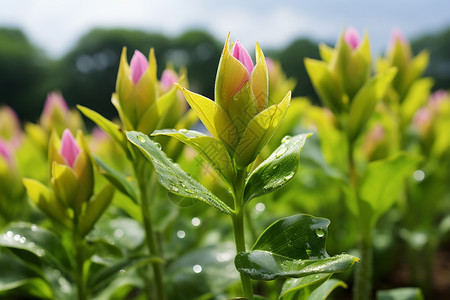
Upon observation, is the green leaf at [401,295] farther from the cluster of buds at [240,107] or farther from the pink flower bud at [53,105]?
the pink flower bud at [53,105]

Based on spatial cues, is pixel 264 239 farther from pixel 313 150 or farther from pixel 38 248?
pixel 313 150

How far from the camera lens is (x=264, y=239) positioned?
61cm

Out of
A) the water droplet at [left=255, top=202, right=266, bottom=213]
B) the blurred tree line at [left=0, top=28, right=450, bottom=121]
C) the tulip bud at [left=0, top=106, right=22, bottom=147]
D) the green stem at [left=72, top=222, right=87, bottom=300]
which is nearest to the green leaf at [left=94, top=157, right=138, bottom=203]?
the green stem at [left=72, top=222, right=87, bottom=300]

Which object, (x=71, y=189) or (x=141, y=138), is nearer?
(x=141, y=138)

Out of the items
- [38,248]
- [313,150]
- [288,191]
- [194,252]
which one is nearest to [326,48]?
[313,150]

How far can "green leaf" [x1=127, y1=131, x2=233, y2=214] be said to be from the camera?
528mm

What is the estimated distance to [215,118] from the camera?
60cm

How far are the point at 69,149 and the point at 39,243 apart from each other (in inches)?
9.1

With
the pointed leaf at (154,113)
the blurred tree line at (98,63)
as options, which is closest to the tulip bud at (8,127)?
the pointed leaf at (154,113)

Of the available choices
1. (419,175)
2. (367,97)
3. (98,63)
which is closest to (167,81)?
(367,97)

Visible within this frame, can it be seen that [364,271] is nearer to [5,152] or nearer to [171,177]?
[171,177]

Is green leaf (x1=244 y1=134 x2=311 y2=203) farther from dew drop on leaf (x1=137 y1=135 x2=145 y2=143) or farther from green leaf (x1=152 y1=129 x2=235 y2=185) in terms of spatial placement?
dew drop on leaf (x1=137 y1=135 x2=145 y2=143)

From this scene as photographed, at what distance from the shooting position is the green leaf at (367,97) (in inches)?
41.2

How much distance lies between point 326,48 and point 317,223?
757mm
